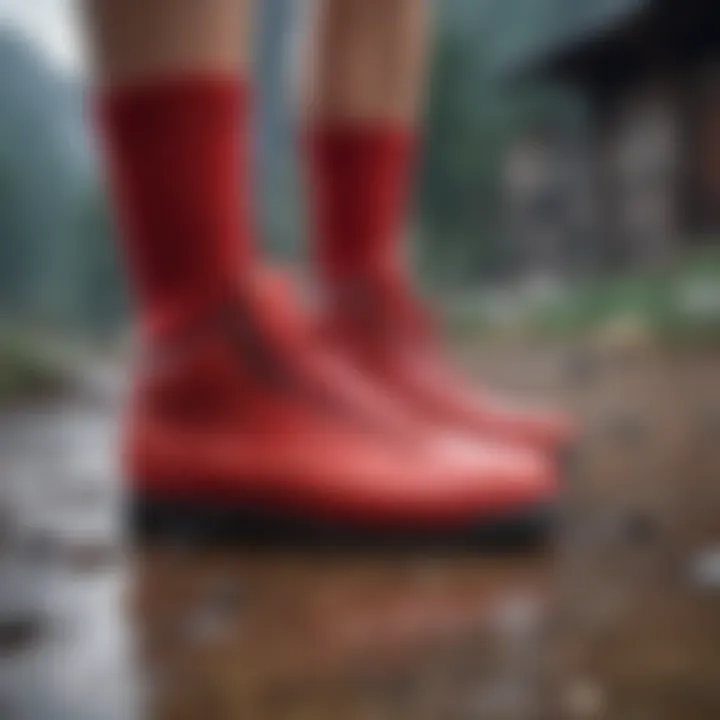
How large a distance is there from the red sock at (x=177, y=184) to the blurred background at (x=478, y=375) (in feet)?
0.04

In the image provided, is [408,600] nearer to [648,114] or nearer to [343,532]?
[343,532]

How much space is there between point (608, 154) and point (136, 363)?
195 mm

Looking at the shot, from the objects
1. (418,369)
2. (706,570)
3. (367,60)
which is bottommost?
(706,570)

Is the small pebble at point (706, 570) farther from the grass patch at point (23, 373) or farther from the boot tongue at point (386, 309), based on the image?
the grass patch at point (23, 373)

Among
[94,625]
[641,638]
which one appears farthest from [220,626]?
[641,638]

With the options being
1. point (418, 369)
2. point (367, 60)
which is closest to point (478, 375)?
point (418, 369)

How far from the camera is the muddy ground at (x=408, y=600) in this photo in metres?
0.40

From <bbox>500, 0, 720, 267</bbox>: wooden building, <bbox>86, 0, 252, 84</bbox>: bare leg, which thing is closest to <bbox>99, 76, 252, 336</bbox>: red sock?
<bbox>86, 0, 252, 84</bbox>: bare leg

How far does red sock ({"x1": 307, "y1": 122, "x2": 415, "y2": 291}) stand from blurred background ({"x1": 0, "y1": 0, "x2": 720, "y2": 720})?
11 millimetres

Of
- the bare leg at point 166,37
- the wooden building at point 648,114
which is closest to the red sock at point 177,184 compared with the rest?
the bare leg at point 166,37

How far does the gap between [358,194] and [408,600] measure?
17 cm

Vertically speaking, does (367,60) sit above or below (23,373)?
above

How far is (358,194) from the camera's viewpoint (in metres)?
0.52

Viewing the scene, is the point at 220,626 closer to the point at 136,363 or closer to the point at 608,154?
the point at 136,363
